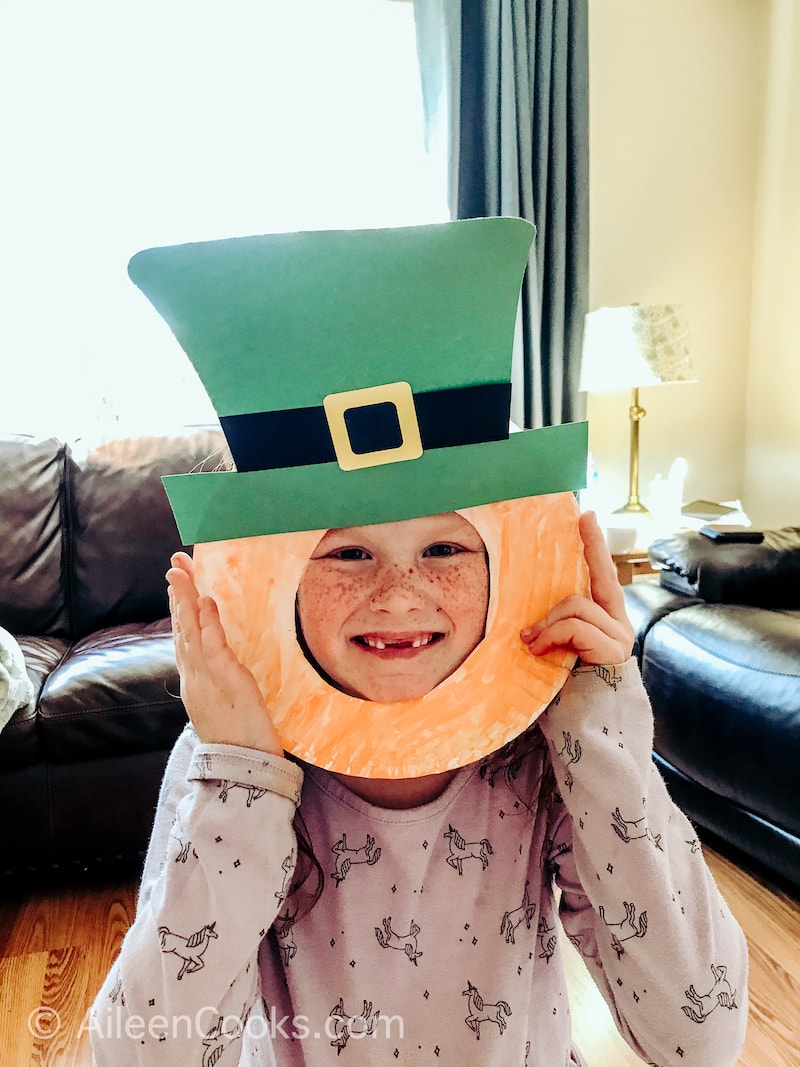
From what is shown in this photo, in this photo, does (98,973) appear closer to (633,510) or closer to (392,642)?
(392,642)

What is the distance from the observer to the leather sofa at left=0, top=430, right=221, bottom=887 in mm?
1547

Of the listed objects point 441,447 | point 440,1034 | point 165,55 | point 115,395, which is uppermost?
point 165,55

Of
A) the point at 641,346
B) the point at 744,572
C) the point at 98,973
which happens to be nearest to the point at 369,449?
the point at 98,973

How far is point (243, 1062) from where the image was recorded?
2.33 feet

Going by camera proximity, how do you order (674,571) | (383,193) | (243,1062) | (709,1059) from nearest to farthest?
(709,1059), (243,1062), (674,571), (383,193)

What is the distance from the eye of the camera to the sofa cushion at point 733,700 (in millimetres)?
1378

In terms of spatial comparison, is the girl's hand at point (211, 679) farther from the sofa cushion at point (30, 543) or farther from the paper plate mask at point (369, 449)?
the sofa cushion at point (30, 543)

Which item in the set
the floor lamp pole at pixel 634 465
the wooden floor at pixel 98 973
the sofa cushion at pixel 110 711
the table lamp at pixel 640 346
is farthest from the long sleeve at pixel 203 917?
the floor lamp pole at pixel 634 465

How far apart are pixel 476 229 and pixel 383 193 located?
8.29ft

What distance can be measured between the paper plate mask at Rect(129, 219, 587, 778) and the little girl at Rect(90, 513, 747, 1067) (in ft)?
0.06

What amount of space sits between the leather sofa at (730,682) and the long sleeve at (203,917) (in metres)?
1.13

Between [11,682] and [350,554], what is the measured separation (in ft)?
4.02

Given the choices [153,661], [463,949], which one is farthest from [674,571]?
[463,949]

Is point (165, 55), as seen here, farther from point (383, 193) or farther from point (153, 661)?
point (153, 661)
